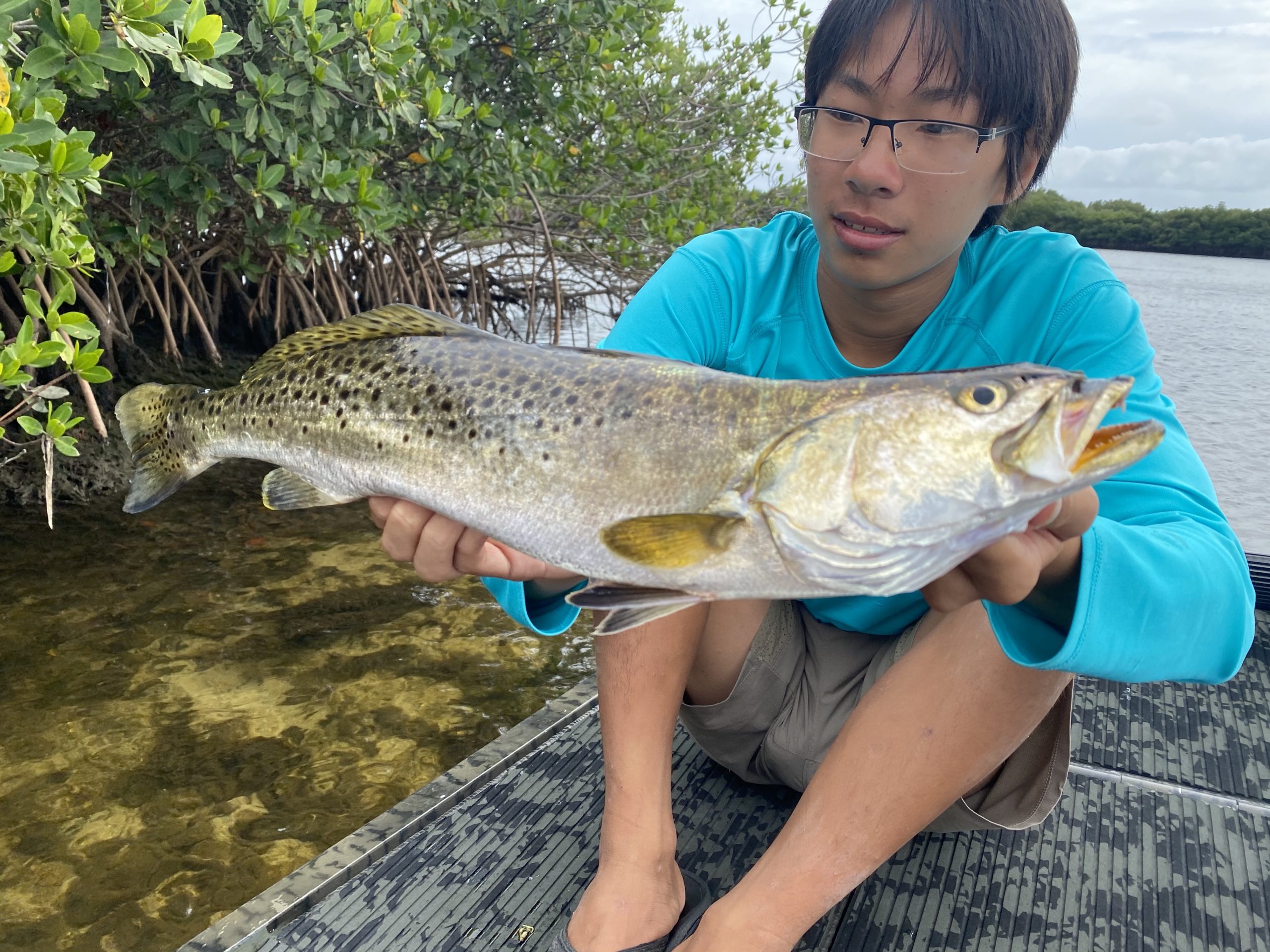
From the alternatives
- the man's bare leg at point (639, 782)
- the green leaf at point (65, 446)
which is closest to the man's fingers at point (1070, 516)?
the man's bare leg at point (639, 782)

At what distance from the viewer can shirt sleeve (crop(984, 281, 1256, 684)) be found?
1.63 meters

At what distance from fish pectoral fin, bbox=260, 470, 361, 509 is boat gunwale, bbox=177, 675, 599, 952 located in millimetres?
820

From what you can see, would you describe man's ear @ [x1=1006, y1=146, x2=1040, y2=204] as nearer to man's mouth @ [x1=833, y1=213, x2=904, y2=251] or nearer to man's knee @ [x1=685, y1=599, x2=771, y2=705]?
man's mouth @ [x1=833, y1=213, x2=904, y2=251]

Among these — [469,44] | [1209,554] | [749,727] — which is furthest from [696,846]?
[469,44]

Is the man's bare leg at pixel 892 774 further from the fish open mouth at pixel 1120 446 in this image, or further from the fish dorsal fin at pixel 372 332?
the fish dorsal fin at pixel 372 332

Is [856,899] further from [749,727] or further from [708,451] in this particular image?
[708,451]

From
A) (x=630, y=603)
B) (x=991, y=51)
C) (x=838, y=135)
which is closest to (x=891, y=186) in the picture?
(x=838, y=135)

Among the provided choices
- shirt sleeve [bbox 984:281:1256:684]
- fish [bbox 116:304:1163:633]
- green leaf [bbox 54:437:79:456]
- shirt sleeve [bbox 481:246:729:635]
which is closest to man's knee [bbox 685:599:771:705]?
shirt sleeve [bbox 481:246:729:635]

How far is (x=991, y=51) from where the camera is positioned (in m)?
2.15

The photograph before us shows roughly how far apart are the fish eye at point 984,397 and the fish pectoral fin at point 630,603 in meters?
0.54

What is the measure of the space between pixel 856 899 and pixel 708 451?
118 cm

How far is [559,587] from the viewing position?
7.67ft

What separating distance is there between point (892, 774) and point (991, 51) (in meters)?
1.62

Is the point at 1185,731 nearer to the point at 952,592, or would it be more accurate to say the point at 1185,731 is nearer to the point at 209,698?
the point at 952,592
